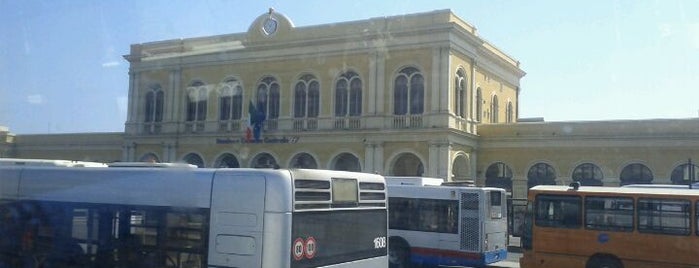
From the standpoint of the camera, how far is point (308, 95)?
36.0m

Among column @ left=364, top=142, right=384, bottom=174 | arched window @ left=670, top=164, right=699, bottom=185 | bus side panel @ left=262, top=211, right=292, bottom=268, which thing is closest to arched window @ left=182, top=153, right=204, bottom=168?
column @ left=364, top=142, right=384, bottom=174

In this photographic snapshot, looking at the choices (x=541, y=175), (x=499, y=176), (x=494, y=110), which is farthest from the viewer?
(x=494, y=110)

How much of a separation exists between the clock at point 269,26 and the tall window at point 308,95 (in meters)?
3.33

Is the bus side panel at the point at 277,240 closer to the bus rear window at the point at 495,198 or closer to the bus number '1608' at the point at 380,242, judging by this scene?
the bus number '1608' at the point at 380,242

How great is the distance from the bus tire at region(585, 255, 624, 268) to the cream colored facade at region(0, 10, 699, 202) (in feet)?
56.1

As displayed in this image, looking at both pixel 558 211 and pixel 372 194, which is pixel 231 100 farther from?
pixel 372 194

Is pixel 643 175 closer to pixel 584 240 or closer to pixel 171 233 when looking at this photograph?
pixel 584 240

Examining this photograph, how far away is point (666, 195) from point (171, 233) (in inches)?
392

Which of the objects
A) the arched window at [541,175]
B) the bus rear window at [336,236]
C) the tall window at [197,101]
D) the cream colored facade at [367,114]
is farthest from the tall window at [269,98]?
the bus rear window at [336,236]

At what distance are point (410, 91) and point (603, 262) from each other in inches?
776

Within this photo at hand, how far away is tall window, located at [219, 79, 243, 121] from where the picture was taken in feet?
125

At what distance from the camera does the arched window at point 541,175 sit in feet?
106

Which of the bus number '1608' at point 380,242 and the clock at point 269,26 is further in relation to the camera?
the clock at point 269,26

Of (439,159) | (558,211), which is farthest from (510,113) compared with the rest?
(558,211)
